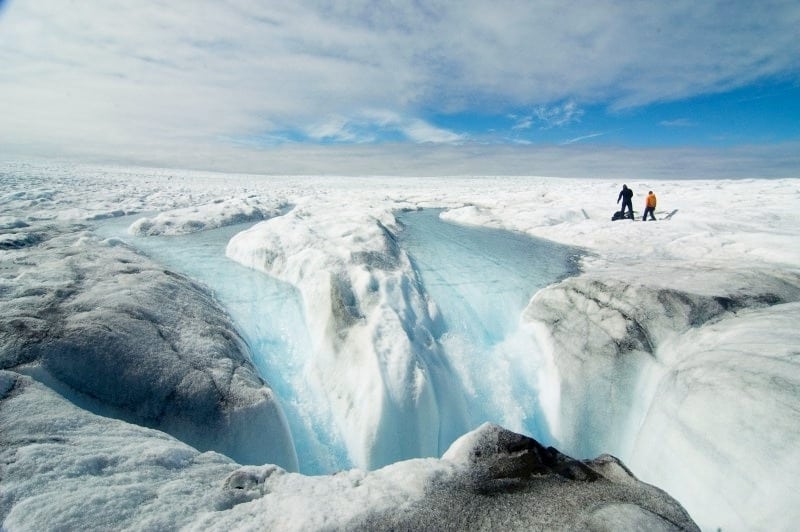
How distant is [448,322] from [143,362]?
4.81 metres

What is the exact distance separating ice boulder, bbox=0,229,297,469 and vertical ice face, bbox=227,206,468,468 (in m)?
1.09

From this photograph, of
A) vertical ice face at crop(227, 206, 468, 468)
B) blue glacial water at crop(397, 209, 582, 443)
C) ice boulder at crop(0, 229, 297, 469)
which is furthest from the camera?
blue glacial water at crop(397, 209, 582, 443)

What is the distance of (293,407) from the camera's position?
18.0ft

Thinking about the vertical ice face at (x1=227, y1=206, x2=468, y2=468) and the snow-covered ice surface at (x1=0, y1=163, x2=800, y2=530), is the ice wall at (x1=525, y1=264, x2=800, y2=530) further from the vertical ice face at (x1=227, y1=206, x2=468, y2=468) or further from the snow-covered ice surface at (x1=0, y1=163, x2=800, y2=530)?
the vertical ice face at (x1=227, y1=206, x2=468, y2=468)

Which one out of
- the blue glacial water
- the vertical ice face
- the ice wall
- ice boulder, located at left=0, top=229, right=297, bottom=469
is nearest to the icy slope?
ice boulder, located at left=0, top=229, right=297, bottom=469

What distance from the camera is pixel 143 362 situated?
14.0 ft

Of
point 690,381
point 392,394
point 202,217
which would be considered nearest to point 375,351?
point 392,394

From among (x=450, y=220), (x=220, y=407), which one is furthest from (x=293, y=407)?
(x=450, y=220)

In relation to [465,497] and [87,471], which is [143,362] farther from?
[465,497]

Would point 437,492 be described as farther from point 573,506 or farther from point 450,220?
point 450,220

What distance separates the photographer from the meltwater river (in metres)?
5.57

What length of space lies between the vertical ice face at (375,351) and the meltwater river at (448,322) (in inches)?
11.0

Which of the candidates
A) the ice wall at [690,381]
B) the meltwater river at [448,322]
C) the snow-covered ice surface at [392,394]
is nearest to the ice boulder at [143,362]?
the snow-covered ice surface at [392,394]

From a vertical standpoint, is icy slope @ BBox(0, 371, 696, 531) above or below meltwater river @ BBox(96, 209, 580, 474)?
above
